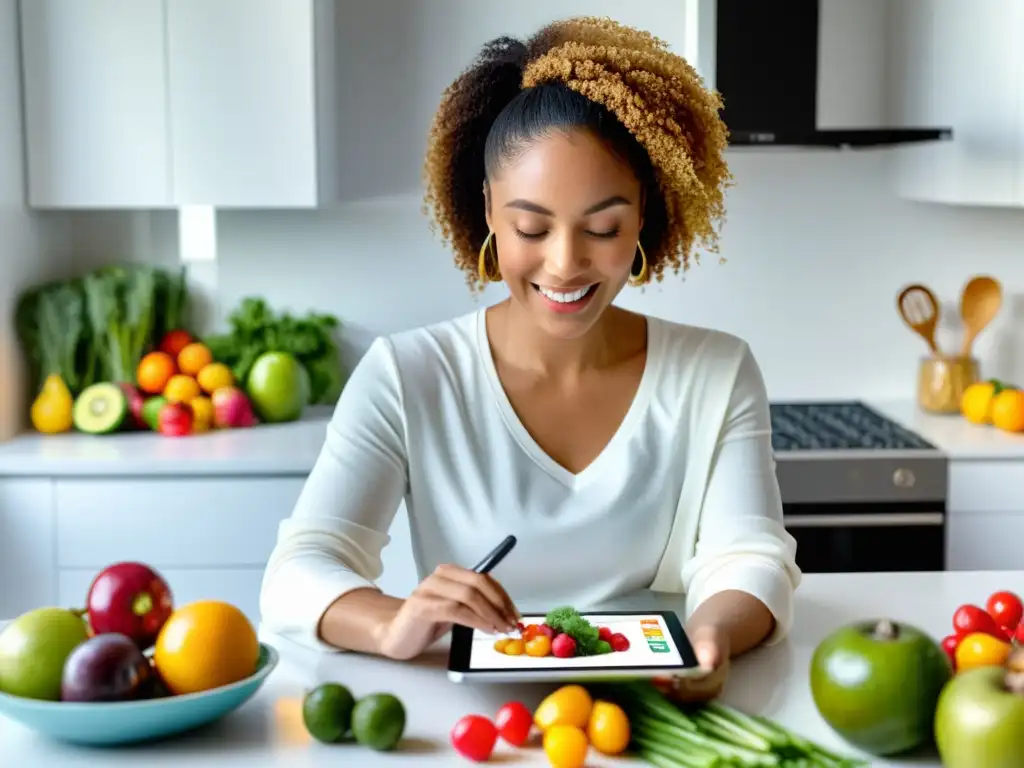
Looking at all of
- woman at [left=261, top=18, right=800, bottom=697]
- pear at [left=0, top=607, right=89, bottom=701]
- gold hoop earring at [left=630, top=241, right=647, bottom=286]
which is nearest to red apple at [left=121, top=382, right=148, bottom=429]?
woman at [left=261, top=18, right=800, bottom=697]

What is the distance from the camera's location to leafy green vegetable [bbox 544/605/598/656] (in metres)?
1.25

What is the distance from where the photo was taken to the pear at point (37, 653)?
1.16 m

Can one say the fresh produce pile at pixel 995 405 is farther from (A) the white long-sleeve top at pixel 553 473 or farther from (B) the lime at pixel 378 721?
(B) the lime at pixel 378 721

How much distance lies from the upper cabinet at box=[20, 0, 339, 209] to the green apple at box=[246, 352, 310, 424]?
37cm

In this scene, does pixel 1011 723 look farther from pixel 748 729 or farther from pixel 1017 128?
pixel 1017 128

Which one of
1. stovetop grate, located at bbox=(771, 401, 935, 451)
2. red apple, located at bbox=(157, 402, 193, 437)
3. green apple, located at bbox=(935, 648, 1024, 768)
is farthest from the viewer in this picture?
red apple, located at bbox=(157, 402, 193, 437)

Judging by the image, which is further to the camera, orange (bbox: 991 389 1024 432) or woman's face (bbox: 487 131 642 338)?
orange (bbox: 991 389 1024 432)

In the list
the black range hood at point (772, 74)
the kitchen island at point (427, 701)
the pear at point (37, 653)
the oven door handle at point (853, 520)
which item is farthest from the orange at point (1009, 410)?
the pear at point (37, 653)

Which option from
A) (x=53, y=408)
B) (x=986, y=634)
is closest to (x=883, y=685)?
(x=986, y=634)

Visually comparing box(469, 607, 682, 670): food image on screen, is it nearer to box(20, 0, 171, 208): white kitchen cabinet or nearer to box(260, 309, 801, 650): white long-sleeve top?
box(260, 309, 801, 650): white long-sleeve top

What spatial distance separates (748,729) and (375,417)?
726 mm

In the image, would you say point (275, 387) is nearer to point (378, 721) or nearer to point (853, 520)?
point (853, 520)

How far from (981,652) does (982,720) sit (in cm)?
24

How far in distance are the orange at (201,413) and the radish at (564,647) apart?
189 cm
